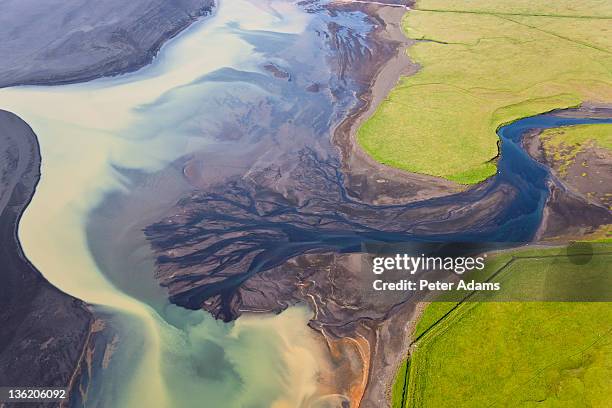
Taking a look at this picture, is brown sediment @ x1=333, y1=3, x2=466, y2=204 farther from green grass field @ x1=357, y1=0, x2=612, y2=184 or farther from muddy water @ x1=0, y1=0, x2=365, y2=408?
muddy water @ x1=0, y1=0, x2=365, y2=408

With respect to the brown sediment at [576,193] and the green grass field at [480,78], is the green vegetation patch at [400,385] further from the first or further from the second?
the green grass field at [480,78]

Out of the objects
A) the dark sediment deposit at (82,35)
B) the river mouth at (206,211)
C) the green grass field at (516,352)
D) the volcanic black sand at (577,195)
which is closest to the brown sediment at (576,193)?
the volcanic black sand at (577,195)

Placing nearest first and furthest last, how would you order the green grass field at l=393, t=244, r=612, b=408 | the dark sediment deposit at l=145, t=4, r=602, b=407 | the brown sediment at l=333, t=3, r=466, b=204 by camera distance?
the green grass field at l=393, t=244, r=612, b=408, the dark sediment deposit at l=145, t=4, r=602, b=407, the brown sediment at l=333, t=3, r=466, b=204

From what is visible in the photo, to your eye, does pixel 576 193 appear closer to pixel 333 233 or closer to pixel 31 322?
pixel 333 233

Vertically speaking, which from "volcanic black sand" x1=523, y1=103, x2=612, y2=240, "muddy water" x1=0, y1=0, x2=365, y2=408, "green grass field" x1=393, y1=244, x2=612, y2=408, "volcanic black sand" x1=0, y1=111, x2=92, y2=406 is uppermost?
"volcanic black sand" x1=523, y1=103, x2=612, y2=240

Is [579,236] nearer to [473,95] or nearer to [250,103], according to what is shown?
[473,95]

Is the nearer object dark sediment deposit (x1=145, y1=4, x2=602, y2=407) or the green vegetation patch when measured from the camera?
the green vegetation patch

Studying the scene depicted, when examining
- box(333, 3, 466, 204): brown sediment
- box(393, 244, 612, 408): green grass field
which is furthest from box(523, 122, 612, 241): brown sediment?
box(333, 3, 466, 204): brown sediment
